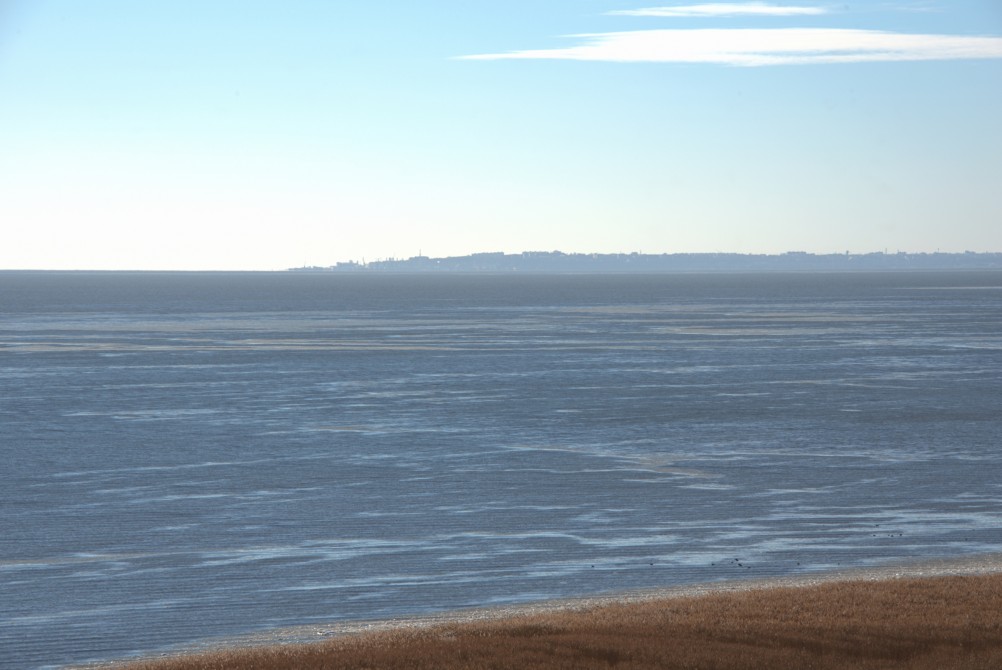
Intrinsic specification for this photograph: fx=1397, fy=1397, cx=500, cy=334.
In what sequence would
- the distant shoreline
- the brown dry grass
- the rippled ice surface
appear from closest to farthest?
the brown dry grass < the distant shoreline < the rippled ice surface

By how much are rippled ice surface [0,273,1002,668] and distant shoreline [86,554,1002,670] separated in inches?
26.4

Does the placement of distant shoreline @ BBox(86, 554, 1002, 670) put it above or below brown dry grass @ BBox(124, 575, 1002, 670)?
below

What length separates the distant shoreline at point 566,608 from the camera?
1880 centimetres

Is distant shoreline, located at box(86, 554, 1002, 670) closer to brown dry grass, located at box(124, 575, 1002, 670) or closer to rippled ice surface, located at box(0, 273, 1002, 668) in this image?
brown dry grass, located at box(124, 575, 1002, 670)

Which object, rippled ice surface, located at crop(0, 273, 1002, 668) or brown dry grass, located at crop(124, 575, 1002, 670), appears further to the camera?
rippled ice surface, located at crop(0, 273, 1002, 668)

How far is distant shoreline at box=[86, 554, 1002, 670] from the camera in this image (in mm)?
18797

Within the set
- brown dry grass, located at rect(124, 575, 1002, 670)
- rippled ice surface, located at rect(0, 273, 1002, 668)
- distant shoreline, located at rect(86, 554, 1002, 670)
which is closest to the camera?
brown dry grass, located at rect(124, 575, 1002, 670)

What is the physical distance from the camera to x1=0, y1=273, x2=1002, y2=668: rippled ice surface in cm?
2355

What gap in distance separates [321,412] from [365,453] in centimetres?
1291

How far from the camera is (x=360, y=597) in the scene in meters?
22.6

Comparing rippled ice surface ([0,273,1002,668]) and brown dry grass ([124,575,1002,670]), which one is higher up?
brown dry grass ([124,575,1002,670])

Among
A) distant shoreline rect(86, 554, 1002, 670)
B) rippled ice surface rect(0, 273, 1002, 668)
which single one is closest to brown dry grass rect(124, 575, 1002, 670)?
distant shoreline rect(86, 554, 1002, 670)

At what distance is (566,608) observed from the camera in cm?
2156

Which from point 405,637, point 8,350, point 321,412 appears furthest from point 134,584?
point 8,350
